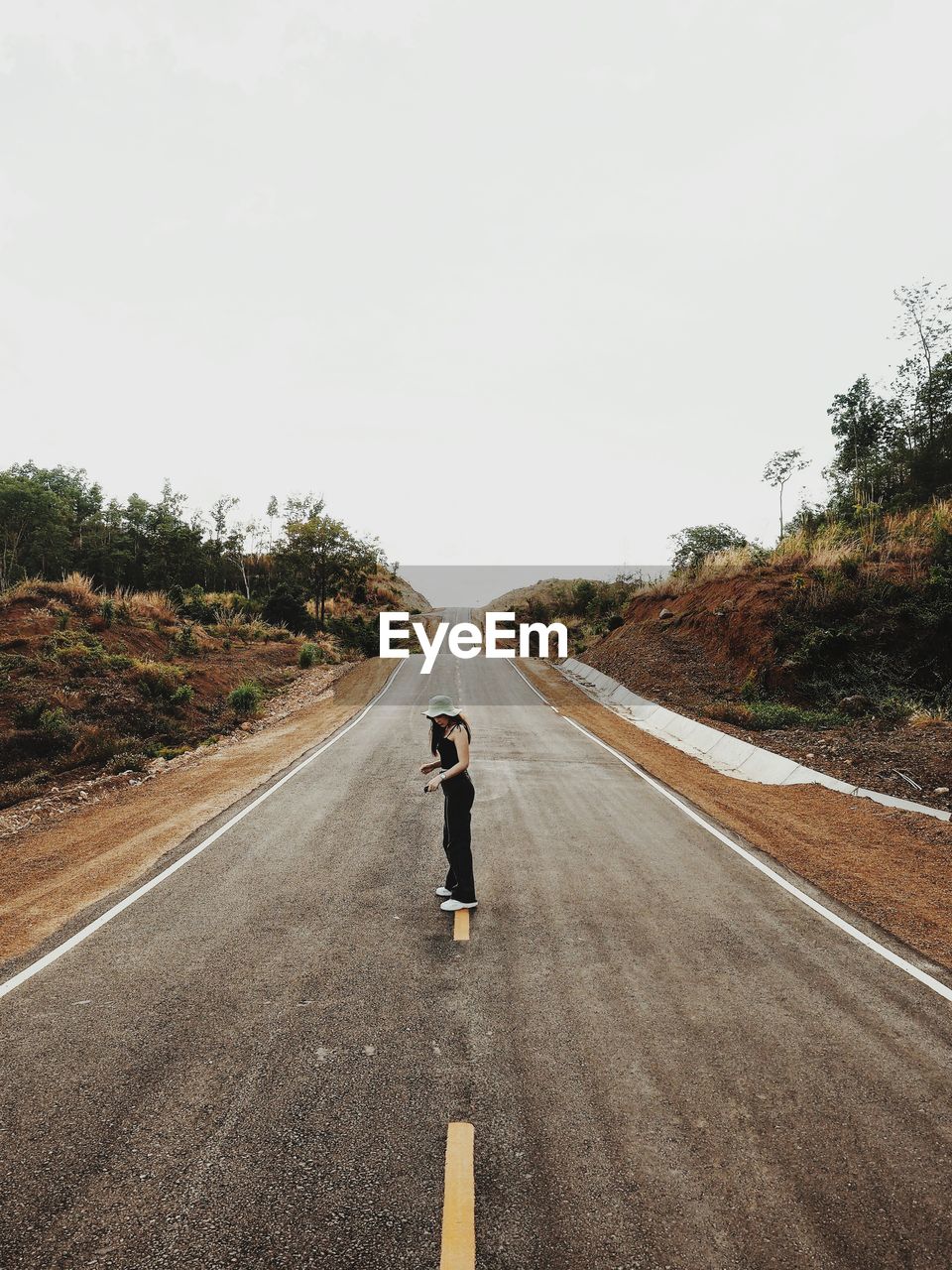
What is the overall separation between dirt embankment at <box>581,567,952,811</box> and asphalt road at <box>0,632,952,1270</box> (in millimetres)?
7560

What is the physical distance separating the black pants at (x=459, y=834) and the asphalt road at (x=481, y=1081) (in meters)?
0.38

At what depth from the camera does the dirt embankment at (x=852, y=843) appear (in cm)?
652

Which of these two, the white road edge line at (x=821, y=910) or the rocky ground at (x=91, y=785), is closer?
the white road edge line at (x=821, y=910)

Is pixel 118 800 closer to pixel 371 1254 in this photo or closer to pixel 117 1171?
pixel 117 1171

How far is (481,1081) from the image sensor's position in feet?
12.8

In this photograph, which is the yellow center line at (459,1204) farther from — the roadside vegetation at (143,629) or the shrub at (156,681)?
the shrub at (156,681)

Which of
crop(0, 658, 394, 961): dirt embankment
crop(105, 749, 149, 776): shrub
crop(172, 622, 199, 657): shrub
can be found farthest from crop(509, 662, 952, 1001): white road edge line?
crop(172, 622, 199, 657): shrub

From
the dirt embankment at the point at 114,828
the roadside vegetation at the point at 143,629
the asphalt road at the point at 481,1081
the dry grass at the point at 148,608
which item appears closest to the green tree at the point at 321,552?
the roadside vegetation at the point at 143,629

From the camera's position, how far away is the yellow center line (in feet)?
9.02

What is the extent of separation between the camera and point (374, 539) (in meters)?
48.8

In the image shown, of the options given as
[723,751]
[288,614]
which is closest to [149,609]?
[288,614]

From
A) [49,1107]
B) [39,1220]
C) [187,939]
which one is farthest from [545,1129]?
[187,939]

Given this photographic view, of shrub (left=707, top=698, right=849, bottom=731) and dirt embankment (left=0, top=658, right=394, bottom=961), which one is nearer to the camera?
dirt embankment (left=0, top=658, right=394, bottom=961)

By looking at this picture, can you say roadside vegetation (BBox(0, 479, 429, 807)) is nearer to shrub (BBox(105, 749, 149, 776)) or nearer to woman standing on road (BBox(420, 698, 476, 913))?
shrub (BBox(105, 749, 149, 776))
